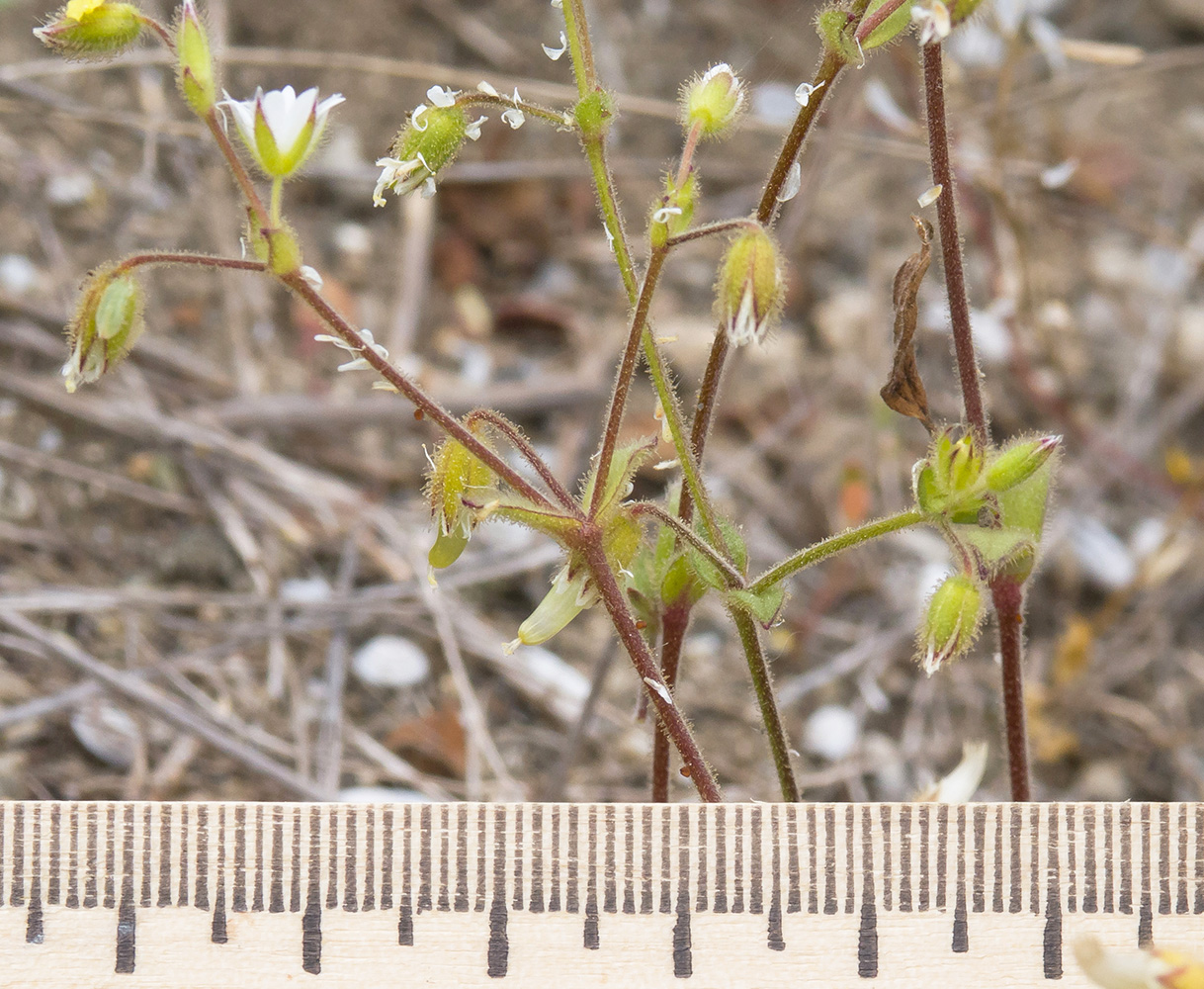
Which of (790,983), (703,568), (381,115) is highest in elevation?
(381,115)

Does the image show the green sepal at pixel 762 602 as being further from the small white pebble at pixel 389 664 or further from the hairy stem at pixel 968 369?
the small white pebble at pixel 389 664

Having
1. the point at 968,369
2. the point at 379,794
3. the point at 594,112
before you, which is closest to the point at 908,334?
the point at 968,369

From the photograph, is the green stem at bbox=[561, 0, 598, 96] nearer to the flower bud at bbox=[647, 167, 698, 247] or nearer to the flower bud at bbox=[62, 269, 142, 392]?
the flower bud at bbox=[647, 167, 698, 247]

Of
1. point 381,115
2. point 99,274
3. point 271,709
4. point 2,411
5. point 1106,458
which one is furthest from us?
point 381,115

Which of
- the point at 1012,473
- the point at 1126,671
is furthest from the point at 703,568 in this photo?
the point at 1126,671

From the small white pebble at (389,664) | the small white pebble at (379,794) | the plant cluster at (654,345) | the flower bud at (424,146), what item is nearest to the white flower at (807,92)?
the plant cluster at (654,345)

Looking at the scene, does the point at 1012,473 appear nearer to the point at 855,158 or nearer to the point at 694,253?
the point at 694,253
